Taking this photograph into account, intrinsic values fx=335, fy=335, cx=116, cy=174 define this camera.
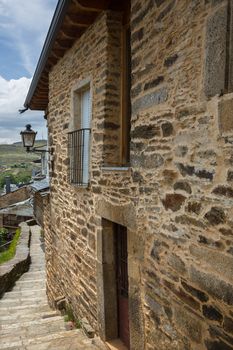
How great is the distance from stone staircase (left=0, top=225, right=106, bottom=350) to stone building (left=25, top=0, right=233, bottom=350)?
0.39 metres

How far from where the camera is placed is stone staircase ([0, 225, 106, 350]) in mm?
4688

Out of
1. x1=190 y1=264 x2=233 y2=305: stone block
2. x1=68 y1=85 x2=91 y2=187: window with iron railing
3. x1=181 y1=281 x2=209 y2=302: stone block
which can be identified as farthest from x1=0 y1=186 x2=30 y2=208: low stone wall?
x1=190 y1=264 x2=233 y2=305: stone block

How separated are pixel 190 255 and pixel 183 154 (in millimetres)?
818

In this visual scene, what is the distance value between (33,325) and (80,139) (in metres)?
3.31

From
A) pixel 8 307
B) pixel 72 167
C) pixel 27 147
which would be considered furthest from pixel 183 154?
pixel 8 307

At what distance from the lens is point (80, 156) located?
5.15 m

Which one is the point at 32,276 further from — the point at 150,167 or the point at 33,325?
the point at 150,167

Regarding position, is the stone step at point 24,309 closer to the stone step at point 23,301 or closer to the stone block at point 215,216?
the stone step at point 23,301

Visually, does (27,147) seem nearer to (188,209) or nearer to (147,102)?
(147,102)

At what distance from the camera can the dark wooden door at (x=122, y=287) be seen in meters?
4.40

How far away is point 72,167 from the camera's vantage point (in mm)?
5445

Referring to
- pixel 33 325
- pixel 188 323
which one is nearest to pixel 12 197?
pixel 33 325

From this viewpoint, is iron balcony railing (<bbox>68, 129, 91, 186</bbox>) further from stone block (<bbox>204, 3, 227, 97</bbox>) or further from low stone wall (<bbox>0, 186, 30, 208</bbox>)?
low stone wall (<bbox>0, 186, 30, 208</bbox>)

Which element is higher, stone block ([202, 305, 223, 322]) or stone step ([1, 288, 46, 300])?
stone block ([202, 305, 223, 322])
